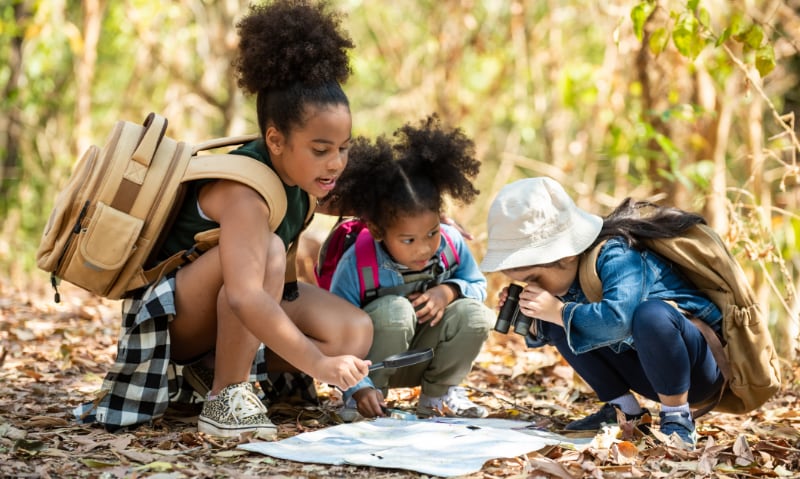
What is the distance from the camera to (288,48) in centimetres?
296

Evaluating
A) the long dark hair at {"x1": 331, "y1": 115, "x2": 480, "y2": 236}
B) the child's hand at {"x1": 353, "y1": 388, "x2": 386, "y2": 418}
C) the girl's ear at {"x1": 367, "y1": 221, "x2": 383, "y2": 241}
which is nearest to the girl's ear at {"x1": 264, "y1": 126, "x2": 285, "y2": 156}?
the long dark hair at {"x1": 331, "y1": 115, "x2": 480, "y2": 236}

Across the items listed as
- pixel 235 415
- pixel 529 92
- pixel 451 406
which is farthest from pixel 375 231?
pixel 529 92

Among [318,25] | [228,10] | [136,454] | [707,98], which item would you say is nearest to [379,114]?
→ [228,10]

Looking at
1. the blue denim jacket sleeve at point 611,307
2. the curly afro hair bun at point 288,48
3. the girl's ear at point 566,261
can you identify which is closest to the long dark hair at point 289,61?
the curly afro hair bun at point 288,48

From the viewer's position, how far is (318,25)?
3061mm

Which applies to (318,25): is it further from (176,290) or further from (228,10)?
(228,10)

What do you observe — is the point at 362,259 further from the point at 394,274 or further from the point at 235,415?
the point at 235,415

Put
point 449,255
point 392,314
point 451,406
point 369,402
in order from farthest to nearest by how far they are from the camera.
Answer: point 449,255
point 451,406
point 392,314
point 369,402

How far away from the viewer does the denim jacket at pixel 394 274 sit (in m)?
3.46

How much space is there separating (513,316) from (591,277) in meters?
0.33

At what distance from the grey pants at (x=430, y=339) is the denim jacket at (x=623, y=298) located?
529mm

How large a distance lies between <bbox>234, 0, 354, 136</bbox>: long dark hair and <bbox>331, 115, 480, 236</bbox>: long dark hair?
1.54 feet

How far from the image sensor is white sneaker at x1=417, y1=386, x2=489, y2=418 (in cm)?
335

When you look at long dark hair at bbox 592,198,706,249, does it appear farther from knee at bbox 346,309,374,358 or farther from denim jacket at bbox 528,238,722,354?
knee at bbox 346,309,374,358
